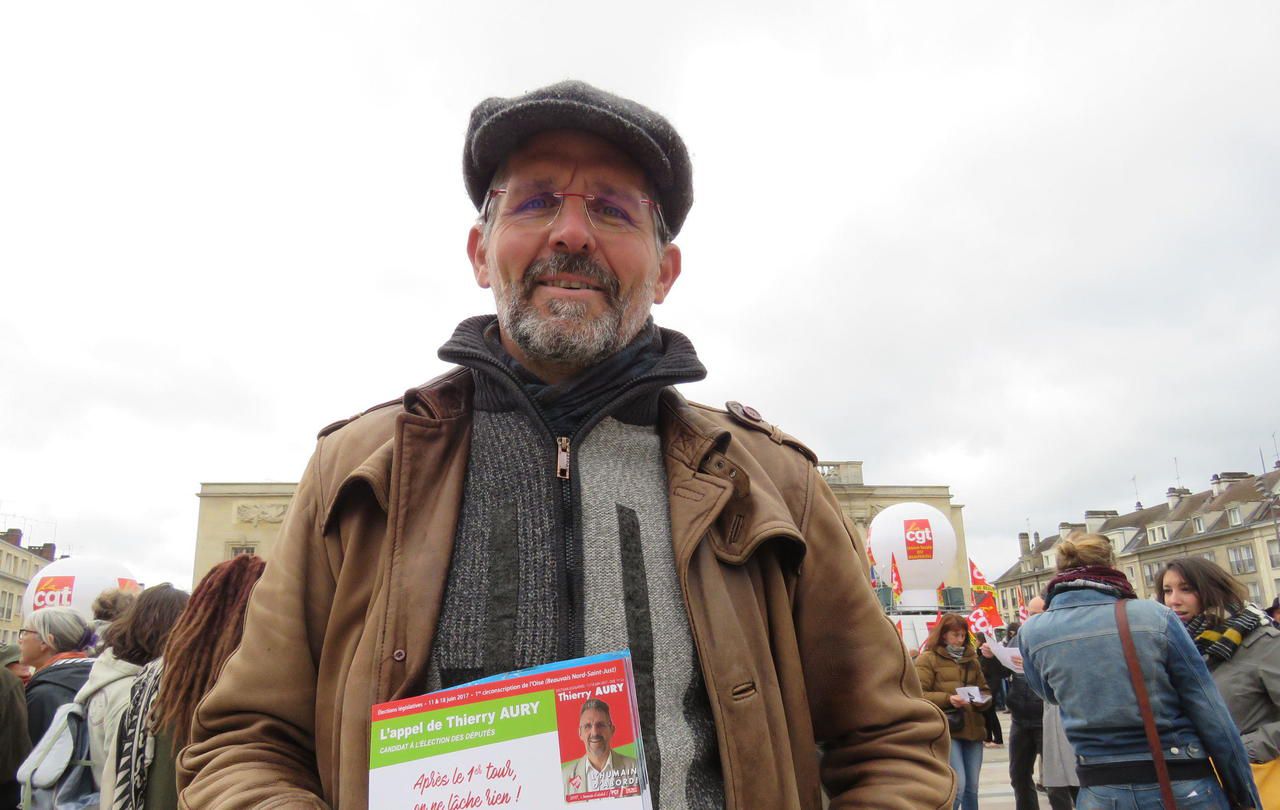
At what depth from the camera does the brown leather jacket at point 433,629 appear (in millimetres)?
1424

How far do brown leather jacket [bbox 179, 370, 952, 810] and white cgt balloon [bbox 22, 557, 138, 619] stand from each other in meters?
10.3

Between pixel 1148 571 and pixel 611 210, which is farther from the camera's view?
pixel 1148 571

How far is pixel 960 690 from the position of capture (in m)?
6.89

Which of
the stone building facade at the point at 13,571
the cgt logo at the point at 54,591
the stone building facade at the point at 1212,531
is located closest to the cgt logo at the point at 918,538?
the cgt logo at the point at 54,591

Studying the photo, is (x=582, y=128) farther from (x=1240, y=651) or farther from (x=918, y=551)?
(x=918, y=551)

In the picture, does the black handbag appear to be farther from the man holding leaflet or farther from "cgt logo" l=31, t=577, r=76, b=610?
"cgt logo" l=31, t=577, r=76, b=610

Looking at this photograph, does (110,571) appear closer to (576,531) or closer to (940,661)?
(940,661)

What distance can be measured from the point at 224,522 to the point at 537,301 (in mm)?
45006

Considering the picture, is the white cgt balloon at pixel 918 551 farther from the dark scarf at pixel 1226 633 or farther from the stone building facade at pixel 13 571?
the stone building facade at pixel 13 571

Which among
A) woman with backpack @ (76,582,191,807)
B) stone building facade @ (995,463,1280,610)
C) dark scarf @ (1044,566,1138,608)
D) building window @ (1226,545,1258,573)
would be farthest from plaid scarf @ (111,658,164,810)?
building window @ (1226,545,1258,573)

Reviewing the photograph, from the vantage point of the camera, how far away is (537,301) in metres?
1.76

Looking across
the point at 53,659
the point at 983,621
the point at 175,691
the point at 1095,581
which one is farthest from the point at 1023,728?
the point at 53,659

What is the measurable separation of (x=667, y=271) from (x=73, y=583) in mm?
10902

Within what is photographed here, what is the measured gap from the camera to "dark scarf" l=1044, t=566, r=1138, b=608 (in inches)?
155
